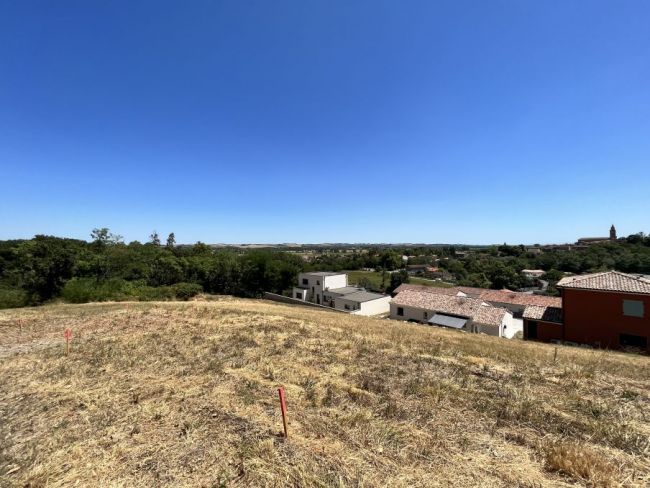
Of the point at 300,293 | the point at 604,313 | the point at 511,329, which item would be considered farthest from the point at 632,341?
the point at 300,293

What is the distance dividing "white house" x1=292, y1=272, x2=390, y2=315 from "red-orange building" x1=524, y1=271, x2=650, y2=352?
A: 22.8 metres

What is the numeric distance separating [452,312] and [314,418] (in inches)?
1369

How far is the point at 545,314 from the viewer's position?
25359 millimetres

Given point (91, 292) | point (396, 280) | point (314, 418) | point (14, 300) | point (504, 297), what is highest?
point (314, 418)

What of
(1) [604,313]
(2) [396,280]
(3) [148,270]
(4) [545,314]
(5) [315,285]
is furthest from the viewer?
(2) [396,280]

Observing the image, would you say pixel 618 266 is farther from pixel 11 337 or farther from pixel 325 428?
pixel 11 337

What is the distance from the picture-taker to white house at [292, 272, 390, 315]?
144 feet

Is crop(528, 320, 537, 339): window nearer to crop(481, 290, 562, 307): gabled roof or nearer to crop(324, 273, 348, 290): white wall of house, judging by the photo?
crop(481, 290, 562, 307): gabled roof

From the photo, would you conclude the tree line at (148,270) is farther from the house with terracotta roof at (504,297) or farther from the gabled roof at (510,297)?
the gabled roof at (510,297)

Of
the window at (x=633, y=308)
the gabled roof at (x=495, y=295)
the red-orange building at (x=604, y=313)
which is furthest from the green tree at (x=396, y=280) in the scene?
the window at (x=633, y=308)

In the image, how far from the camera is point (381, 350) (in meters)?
10.4

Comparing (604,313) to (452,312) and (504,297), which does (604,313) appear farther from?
(504,297)

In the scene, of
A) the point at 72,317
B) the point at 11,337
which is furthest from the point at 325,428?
the point at 72,317

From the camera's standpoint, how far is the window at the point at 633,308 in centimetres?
2058
